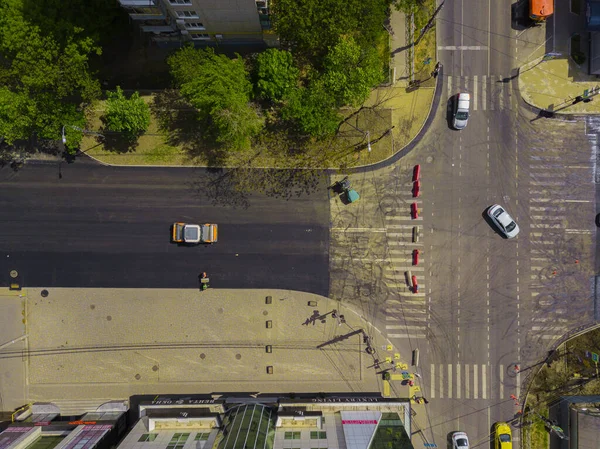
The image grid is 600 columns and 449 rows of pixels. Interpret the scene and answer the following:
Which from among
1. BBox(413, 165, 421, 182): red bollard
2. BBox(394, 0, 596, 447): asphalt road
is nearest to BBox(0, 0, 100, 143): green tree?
BBox(413, 165, 421, 182): red bollard

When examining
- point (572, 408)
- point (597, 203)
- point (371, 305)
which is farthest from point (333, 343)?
point (597, 203)

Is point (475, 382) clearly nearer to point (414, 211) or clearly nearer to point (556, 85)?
point (414, 211)

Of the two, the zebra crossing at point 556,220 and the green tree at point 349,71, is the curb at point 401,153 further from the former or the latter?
the zebra crossing at point 556,220

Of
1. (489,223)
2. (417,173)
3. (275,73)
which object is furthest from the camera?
(489,223)

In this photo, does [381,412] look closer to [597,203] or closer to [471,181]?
[471,181]

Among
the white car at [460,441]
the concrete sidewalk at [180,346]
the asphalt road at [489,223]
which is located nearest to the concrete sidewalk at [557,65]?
the asphalt road at [489,223]

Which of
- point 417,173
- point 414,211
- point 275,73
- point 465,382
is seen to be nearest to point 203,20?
point 275,73

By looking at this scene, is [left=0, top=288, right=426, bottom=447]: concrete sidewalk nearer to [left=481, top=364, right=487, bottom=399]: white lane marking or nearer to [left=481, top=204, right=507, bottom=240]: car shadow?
[left=481, top=364, right=487, bottom=399]: white lane marking
